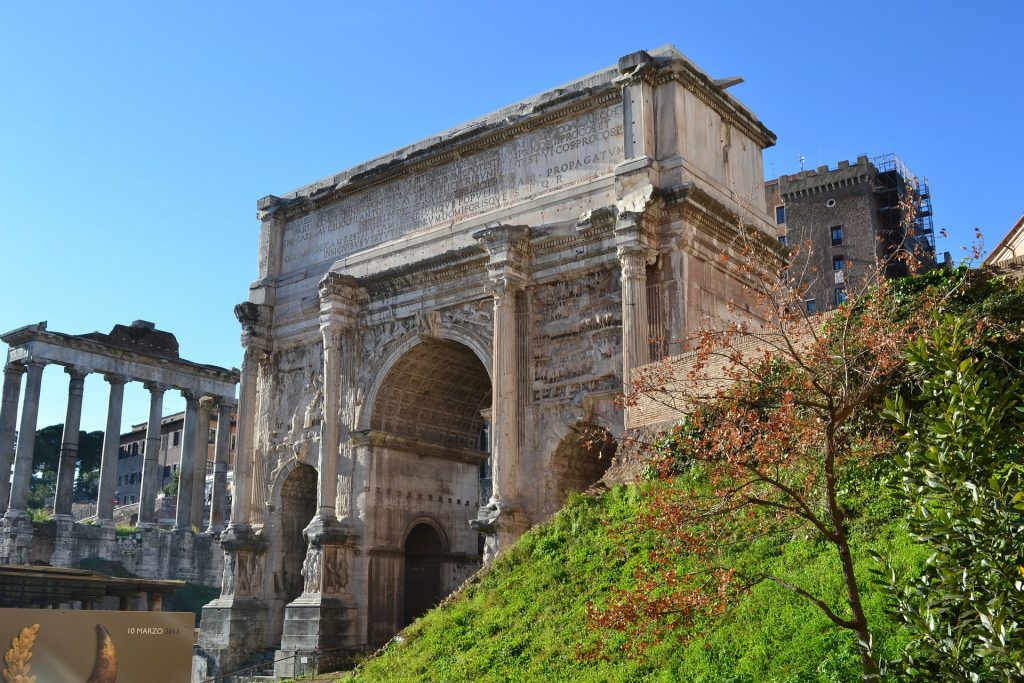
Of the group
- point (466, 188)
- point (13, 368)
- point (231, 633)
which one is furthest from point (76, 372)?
point (466, 188)

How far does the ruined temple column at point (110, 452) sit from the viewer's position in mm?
44250

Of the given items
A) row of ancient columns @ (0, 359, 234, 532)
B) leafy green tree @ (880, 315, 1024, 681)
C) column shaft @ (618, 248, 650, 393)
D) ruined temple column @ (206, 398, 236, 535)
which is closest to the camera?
leafy green tree @ (880, 315, 1024, 681)

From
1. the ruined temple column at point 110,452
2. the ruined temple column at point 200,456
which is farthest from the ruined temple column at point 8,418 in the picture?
the ruined temple column at point 200,456

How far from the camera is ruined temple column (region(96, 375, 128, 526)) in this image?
1742 inches

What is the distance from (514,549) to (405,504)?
9.03m

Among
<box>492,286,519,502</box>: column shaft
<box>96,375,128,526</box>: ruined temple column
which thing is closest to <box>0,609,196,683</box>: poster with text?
<box>492,286,519,502</box>: column shaft

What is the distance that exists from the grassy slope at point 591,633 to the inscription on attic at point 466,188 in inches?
339

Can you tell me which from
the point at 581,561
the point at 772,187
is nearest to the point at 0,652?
the point at 581,561

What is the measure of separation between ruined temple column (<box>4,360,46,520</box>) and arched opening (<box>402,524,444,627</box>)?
2109 cm

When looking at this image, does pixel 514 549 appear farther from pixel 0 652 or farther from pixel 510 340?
pixel 0 652

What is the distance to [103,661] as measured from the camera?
1155 cm

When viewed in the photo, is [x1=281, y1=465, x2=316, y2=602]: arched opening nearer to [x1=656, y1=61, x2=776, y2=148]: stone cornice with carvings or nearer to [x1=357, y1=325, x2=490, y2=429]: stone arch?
[x1=357, y1=325, x2=490, y2=429]: stone arch

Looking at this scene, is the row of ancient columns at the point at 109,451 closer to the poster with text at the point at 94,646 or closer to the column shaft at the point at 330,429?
the column shaft at the point at 330,429

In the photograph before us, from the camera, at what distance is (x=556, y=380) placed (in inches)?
886
